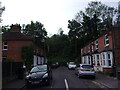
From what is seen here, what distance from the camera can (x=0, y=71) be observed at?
14.4 m

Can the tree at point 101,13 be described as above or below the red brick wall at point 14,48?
above

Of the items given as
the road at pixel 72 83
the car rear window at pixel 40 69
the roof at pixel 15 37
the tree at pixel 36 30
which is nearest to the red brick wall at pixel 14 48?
the roof at pixel 15 37

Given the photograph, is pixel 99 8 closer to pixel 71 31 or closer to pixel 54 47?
pixel 71 31

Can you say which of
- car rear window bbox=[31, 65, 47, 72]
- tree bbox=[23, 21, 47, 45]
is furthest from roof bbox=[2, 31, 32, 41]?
tree bbox=[23, 21, 47, 45]

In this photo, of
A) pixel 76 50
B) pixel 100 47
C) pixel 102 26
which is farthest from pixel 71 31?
pixel 100 47

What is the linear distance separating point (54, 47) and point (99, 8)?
42.5 metres

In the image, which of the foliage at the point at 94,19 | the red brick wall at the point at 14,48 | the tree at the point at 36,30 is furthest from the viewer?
the tree at the point at 36,30

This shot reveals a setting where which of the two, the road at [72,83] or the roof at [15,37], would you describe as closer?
the road at [72,83]

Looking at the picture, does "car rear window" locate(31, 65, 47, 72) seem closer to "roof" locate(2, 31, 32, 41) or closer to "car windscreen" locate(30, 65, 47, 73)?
"car windscreen" locate(30, 65, 47, 73)

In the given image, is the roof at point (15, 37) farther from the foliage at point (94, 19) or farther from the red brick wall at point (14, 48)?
the foliage at point (94, 19)

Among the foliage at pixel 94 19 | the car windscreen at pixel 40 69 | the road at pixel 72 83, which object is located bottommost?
the road at pixel 72 83

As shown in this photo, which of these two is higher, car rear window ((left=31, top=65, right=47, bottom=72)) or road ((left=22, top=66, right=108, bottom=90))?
car rear window ((left=31, top=65, right=47, bottom=72))

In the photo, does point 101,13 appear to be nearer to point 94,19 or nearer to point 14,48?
point 94,19

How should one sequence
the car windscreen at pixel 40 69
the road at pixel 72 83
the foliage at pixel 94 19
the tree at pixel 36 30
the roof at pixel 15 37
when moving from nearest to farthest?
the road at pixel 72 83 < the car windscreen at pixel 40 69 < the roof at pixel 15 37 < the foliage at pixel 94 19 < the tree at pixel 36 30
